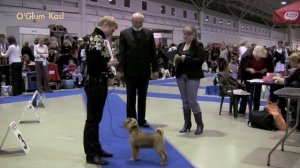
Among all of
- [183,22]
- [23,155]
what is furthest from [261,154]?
[183,22]

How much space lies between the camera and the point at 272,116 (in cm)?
581

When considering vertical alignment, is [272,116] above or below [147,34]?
below

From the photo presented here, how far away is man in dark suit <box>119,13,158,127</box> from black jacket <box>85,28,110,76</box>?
1578 millimetres

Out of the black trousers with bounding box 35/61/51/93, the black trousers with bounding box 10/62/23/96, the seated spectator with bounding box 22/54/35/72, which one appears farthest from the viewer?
the seated spectator with bounding box 22/54/35/72

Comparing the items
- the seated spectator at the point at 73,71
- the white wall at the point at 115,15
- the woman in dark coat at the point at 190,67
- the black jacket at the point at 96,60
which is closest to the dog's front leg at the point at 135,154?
the black jacket at the point at 96,60

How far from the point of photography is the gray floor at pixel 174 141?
4.11m

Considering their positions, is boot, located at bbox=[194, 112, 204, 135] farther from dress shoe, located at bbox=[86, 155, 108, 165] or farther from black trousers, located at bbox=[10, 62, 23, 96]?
black trousers, located at bbox=[10, 62, 23, 96]

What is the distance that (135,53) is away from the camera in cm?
547

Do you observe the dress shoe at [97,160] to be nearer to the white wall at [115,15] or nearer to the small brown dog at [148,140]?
the small brown dog at [148,140]

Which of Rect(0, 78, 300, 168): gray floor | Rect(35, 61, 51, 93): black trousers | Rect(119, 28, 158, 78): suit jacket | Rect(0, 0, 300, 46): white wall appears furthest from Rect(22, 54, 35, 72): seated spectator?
Rect(119, 28, 158, 78): suit jacket

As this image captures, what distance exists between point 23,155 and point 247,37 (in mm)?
38080

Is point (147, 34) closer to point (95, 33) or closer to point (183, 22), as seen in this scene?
point (95, 33)

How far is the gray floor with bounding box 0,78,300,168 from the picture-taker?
4113 mm

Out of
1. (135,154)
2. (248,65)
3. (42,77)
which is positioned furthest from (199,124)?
(42,77)
